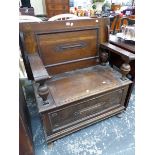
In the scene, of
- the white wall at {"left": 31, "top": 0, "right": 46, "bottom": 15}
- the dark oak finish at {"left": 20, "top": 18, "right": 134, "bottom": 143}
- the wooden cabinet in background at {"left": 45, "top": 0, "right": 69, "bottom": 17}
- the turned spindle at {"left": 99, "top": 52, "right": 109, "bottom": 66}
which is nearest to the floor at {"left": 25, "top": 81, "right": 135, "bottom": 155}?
the dark oak finish at {"left": 20, "top": 18, "right": 134, "bottom": 143}

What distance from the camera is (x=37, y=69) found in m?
0.92

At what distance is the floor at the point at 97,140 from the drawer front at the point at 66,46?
64 cm

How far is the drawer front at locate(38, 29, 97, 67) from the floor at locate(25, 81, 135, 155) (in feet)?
2.09

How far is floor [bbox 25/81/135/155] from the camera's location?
1103 millimetres

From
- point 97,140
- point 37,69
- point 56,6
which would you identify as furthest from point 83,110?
point 56,6

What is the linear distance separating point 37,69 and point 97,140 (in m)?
0.76

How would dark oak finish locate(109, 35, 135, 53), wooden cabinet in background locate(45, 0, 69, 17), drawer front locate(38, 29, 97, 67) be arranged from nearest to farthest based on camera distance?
drawer front locate(38, 29, 97, 67) < dark oak finish locate(109, 35, 135, 53) < wooden cabinet in background locate(45, 0, 69, 17)

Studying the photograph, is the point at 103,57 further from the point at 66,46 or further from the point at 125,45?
the point at 66,46

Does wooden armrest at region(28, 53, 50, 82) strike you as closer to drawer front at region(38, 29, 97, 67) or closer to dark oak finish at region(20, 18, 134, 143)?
dark oak finish at region(20, 18, 134, 143)

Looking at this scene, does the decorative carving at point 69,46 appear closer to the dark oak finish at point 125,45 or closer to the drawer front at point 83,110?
the dark oak finish at point 125,45

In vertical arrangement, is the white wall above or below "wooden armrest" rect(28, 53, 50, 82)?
above

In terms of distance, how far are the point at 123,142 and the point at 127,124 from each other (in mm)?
196

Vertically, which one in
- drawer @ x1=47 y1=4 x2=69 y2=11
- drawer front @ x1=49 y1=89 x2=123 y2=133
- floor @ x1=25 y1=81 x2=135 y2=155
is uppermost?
drawer @ x1=47 y1=4 x2=69 y2=11
